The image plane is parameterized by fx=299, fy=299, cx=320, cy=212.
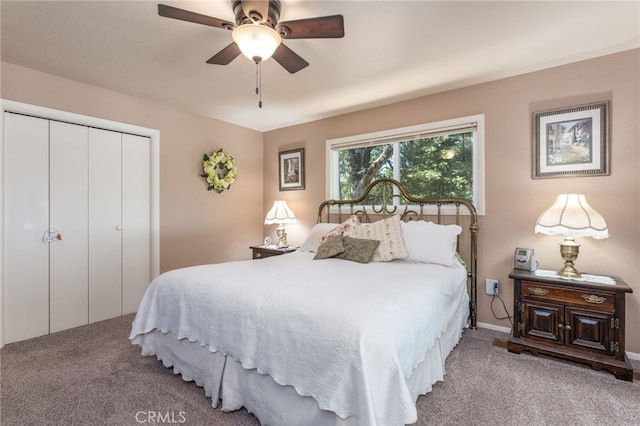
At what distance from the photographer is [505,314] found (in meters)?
2.88

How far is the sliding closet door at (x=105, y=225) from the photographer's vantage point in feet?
10.3

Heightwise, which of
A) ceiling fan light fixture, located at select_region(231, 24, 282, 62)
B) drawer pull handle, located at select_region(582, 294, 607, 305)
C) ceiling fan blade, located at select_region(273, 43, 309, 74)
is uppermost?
ceiling fan blade, located at select_region(273, 43, 309, 74)

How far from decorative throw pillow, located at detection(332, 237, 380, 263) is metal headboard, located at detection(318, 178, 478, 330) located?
0.86 metres

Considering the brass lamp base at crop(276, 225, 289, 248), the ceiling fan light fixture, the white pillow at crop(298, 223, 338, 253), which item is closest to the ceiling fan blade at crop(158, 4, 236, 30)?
the ceiling fan light fixture

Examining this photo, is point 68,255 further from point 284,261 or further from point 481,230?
point 481,230

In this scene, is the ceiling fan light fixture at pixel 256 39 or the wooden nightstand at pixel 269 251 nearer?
the ceiling fan light fixture at pixel 256 39

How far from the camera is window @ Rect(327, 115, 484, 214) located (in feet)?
10.2

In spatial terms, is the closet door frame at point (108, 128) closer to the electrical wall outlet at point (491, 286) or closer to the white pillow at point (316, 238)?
the white pillow at point (316, 238)

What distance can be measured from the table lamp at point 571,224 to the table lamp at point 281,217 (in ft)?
9.26

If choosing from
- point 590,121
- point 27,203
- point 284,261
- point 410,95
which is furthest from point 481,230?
point 27,203

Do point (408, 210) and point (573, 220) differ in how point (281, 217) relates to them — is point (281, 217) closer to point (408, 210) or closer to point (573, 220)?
point (408, 210)

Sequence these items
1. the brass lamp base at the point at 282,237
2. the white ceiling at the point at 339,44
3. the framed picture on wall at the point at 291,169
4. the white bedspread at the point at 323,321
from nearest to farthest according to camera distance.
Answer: the white bedspread at the point at 323,321 → the white ceiling at the point at 339,44 → the brass lamp base at the point at 282,237 → the framed picture on wall at the point at 291,169

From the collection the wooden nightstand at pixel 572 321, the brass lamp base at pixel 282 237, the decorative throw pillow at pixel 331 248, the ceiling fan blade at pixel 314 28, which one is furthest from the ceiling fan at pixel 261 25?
the brass lamp base at pixel 282 237

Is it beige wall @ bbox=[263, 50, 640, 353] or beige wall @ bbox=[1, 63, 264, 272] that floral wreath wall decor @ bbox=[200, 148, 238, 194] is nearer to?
beige wall @ bbox=[1, 63, 264, 272]
